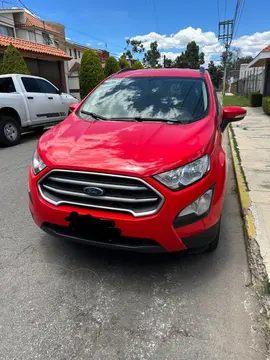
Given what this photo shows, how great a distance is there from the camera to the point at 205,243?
8.59ft

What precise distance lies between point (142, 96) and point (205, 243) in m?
2.00

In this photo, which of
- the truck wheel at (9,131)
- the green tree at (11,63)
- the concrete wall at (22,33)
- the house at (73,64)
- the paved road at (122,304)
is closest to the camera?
the paved road at (122,304)

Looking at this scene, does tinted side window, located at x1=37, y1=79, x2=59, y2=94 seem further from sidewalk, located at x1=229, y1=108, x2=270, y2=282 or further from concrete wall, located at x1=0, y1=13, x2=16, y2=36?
concrete wall, located at x1=0, y1=13, x2=16, y2=36

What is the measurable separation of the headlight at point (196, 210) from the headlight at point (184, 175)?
0.16 meters

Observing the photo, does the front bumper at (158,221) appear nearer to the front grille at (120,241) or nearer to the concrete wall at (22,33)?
the front grille at (120,241)

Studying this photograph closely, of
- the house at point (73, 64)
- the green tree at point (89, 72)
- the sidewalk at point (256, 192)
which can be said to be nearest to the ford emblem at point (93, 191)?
the sidewalk at point (256, 192)

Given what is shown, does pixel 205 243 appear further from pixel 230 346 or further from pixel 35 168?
pixel 35 168

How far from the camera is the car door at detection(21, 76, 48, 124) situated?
30.2ft

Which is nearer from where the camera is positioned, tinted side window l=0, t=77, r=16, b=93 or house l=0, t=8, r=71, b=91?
tinted side window l=0, t=77, r=16, b=93

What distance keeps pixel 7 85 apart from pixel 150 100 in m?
6.62

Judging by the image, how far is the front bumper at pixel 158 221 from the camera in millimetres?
2367

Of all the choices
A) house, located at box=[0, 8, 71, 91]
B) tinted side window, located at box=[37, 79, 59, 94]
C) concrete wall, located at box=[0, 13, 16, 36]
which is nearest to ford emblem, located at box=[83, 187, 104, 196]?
tinted side window, located at box=[37, 79, 59, 94]

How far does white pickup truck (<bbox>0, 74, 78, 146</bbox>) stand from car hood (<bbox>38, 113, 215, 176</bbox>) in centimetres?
599

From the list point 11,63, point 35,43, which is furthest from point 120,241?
point 35,43
